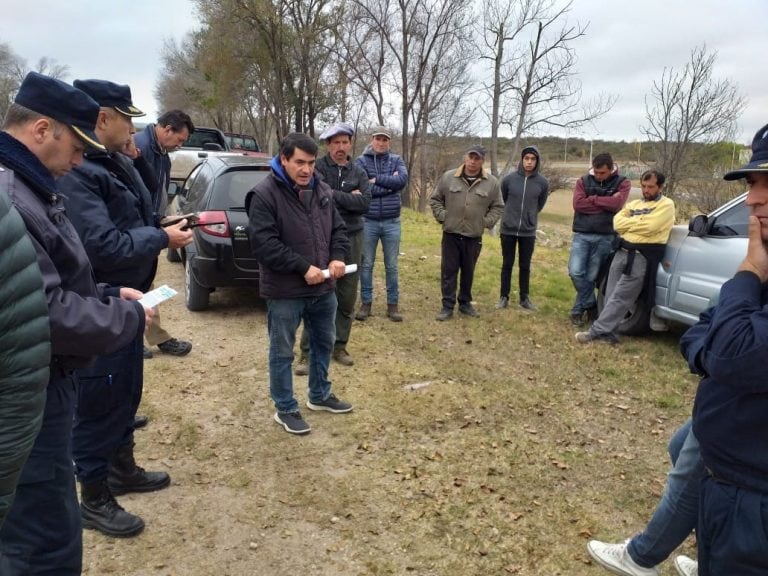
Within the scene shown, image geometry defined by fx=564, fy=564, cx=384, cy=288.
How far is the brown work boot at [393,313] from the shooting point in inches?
250

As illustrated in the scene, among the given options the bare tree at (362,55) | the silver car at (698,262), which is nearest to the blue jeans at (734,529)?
the silver car at (698,262)

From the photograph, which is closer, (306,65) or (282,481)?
(282,481)

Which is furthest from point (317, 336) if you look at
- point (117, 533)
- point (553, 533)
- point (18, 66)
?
point (18, 66)

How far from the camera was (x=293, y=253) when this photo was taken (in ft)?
11.9

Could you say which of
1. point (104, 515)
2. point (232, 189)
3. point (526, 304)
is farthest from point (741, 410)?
point (526, 304)

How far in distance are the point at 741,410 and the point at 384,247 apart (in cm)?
473

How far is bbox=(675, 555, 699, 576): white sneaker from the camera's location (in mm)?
2638

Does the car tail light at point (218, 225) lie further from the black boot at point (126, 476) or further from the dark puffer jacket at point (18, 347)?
the dark puffer jacket at point (18, 347)

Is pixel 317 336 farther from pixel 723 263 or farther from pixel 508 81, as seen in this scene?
pixel 508 81

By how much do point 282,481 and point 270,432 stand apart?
61 centimetres

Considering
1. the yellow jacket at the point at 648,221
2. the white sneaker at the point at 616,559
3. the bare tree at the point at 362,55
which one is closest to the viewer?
the white sneaker at the point at 616,559

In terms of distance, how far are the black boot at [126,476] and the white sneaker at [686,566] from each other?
2.77 m

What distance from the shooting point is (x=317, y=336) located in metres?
4.06

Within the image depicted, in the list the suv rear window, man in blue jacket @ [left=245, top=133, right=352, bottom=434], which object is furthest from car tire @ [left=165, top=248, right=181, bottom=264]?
man in blue jacket @ [left=245, top=133, right=352, bottom=434]
